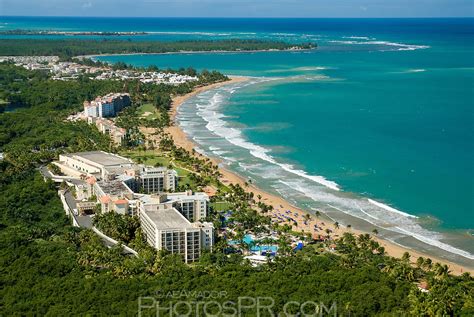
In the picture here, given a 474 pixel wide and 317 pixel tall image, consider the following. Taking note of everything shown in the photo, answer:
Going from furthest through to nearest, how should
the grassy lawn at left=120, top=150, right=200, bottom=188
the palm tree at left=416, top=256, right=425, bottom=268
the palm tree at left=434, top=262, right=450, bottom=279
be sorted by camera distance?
the grassy lawn at left=120, top=150, right=200, bottom=188
the palm tree at left=416, top=256, right=425, bottom=268
the palm tree at left=434, top=262, right=450, bottom=279

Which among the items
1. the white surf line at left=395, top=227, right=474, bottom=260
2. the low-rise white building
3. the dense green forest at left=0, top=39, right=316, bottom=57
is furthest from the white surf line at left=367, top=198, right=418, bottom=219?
the dense green forest at left=0, top=39, right=316, bottom=57

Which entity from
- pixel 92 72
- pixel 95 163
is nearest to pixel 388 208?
pixel 95 163

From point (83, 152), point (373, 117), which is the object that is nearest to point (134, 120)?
point (83, 152)

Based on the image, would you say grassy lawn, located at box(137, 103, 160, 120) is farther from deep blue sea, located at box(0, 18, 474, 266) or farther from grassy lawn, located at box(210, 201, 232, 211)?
grassy lawn, located at box(210, 201, 232, 211)

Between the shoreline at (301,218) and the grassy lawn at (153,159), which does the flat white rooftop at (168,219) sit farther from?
the grassy lawn at (153,159)

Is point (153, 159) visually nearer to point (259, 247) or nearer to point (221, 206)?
point (221, 206)
